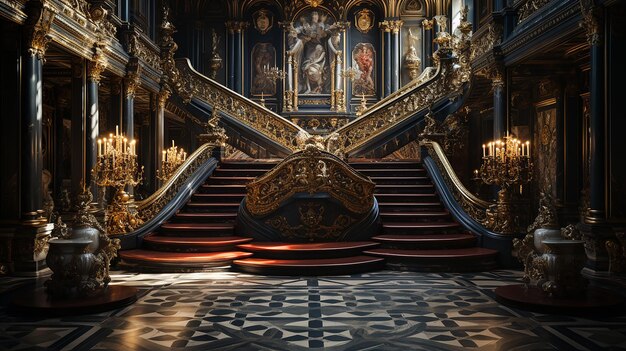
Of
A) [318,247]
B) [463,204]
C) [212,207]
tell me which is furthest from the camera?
[212,207]

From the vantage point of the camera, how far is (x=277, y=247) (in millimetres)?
9125

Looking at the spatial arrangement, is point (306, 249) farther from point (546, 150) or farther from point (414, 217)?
point (546, 150)

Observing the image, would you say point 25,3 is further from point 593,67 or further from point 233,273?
point 593,67

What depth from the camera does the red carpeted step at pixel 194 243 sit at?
9320 mm

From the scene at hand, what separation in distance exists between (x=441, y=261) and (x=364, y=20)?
14.2 meters

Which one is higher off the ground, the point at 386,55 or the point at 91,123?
the point at 386,55

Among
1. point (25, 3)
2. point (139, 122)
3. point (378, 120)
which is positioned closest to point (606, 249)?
point (378, 120)

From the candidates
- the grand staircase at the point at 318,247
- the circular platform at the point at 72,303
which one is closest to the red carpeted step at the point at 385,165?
the grand staircase at the point at 318,247

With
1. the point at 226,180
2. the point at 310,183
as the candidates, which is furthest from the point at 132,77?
the point at 310,183

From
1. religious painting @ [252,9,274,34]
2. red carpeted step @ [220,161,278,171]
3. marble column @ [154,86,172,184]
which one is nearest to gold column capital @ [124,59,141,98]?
marble column @ [154,86,172,184]

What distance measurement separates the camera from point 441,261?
28.7ft

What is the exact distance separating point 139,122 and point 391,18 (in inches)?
377

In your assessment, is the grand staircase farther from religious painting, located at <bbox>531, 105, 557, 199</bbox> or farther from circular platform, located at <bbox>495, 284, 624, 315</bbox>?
religious painting, located at <bbox>531, 105, 557, 199</bbox>

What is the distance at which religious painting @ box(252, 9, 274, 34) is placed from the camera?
2114cm
